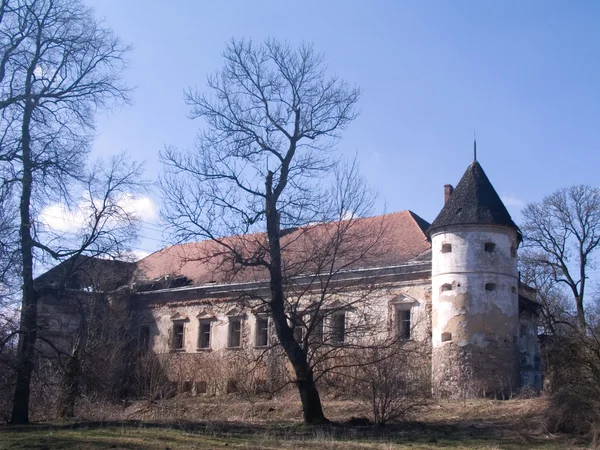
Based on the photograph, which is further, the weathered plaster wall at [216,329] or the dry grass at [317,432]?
the weathered plaster wall at [216,329]

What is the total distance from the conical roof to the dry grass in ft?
24.9

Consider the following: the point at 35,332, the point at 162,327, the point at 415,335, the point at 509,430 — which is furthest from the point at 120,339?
the point at 509,430

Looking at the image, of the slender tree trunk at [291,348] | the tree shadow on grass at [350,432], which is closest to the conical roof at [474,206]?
the tree shadow on grass at [350,432]

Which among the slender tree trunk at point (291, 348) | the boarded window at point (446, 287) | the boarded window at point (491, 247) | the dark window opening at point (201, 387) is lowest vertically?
the dark window opening at point (201, 387)

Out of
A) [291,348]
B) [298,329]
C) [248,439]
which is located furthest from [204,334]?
[248,439]

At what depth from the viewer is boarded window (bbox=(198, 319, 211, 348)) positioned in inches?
1556

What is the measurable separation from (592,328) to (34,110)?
15.4 metres

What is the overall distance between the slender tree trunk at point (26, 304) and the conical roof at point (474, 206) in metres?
16.7

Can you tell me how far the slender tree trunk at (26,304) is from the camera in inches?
761

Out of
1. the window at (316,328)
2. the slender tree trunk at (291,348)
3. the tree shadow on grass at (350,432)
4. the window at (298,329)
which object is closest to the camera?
the tree shadow on grass at (350,432)

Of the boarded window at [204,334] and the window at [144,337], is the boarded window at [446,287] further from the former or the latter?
the window at [144,337]

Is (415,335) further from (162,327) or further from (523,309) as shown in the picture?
(162,327)

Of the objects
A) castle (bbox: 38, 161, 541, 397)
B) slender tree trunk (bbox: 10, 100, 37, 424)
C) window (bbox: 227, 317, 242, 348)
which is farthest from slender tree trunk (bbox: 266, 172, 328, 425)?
window (bbox: 227, 317, 242, 348)

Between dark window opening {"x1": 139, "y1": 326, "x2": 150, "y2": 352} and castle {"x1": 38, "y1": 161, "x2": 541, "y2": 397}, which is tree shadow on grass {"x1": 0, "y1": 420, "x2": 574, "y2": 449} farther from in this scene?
dark window opening {"x1": 139, "y1": 326, "x2": 150, "y2": 352}
